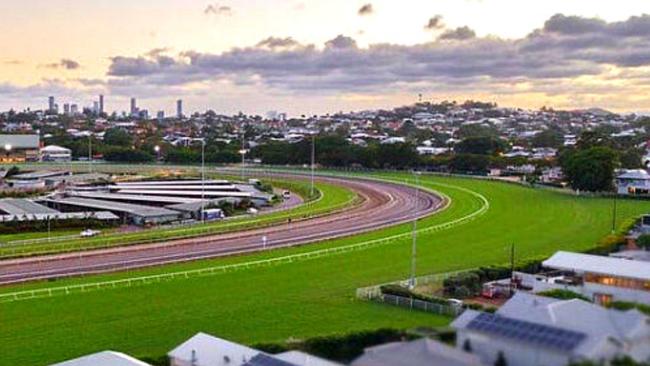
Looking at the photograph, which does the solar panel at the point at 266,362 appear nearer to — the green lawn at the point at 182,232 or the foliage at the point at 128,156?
the green lawn at the point at 182,232

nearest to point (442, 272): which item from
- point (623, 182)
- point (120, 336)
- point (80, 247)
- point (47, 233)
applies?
point (120, 336)

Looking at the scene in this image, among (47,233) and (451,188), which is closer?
(47,233)

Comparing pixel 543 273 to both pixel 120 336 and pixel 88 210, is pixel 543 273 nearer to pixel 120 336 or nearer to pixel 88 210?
pixel 120 336

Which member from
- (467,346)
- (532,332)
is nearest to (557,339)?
(532,332)

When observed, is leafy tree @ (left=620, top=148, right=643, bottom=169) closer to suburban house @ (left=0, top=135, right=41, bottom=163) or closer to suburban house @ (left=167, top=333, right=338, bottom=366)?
suburban house @ (left=167, top=333, right=338, bottom=366)

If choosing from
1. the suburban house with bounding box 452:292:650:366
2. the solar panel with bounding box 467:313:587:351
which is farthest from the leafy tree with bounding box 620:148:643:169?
the solar panel with bounding box 467:313:587:351

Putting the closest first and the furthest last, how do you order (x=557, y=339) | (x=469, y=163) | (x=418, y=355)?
1. (x=557, y=339)
2. (x=418, y=355)
3. (x=469, y=163)

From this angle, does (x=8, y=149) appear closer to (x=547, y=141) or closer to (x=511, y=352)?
(x=547, y=141)
